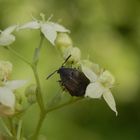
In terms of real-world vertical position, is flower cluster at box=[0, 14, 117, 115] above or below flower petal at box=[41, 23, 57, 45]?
below

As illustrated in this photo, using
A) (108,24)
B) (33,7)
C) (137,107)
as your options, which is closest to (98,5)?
(108,24)

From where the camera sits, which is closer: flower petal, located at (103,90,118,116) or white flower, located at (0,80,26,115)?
white flower, located at (0,80,26,115)

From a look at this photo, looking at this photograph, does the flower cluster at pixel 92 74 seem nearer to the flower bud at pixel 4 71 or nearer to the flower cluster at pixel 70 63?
the flower cluster at pixel 70 63

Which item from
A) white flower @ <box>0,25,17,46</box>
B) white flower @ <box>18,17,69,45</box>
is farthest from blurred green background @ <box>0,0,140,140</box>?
white flower @ <box>0,25,17,46</box>

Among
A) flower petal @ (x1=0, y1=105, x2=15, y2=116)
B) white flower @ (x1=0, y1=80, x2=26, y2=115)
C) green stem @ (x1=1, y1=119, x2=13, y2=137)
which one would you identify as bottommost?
green stem @ (x1=1, y1=119, x2=13, y2=137)

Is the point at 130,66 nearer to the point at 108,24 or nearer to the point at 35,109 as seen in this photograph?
the point at 108,24

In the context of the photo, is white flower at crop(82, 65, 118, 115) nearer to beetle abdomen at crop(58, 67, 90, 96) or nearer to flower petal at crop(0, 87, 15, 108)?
beetle abdomen at crop(58, 67, 90, 96)

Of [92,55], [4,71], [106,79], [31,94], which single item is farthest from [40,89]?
[92,55]
